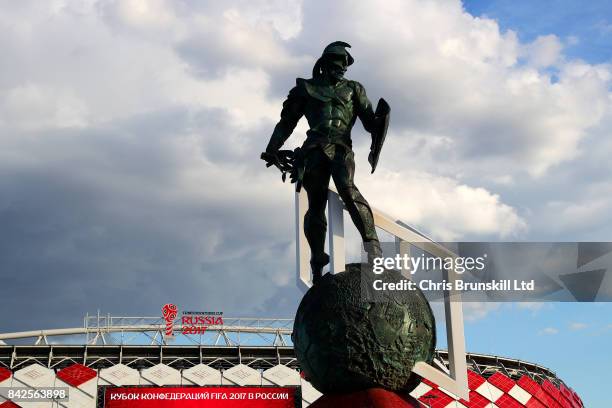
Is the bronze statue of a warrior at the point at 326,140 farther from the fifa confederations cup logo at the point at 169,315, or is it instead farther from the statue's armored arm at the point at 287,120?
the fifa confederations cup logo at the point at 169,315

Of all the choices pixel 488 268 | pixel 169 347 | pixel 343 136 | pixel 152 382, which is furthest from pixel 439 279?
pixel 169 347

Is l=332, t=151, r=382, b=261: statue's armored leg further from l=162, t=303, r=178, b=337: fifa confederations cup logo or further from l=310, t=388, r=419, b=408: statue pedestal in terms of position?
l=162, t=303, r=178, b=337: fifa confederations cup logo

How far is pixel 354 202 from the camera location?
8508mm

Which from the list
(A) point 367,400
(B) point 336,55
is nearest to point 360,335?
(A) point 367,400

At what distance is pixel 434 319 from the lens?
8.27 metres

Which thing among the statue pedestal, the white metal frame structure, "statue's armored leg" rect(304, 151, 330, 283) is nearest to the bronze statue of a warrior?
"statue's armored leg" rect(304, 151, 330, 283)

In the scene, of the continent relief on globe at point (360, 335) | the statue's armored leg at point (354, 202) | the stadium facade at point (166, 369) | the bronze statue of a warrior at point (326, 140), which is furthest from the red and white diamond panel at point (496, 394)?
the continent relief on globe at point (360, 335)

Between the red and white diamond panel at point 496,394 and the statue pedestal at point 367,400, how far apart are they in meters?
31.9

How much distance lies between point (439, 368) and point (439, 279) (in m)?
1.20

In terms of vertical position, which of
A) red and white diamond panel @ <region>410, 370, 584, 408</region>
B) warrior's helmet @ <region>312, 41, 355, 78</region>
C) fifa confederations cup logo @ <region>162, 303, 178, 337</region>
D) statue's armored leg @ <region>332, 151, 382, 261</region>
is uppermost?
fifa confederations cup logo @ <region>162, 303, 178, 337</region>

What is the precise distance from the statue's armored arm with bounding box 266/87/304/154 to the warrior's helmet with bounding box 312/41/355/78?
504 mm

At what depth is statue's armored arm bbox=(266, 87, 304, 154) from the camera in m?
9.18

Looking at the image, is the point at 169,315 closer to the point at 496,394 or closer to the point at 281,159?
the point at 496,394

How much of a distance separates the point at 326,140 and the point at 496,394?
3679cm
